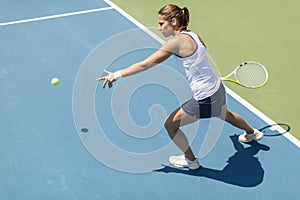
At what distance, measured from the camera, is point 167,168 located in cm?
563

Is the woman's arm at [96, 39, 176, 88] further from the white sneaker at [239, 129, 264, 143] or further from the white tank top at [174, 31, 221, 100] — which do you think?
the white sneaker at [239, 129, 264, 143]

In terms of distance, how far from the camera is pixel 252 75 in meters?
6.28

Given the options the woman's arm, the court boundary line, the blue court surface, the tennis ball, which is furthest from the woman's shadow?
the tennis ball

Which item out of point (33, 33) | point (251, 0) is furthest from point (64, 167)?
point (251, 0)

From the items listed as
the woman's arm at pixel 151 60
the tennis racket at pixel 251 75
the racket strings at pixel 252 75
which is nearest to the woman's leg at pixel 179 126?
the woman's arm at pixel 151 60

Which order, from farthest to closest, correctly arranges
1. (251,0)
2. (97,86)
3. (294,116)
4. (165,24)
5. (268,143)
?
(251,0), (97,86), (294,116), (268,143), (165,24)

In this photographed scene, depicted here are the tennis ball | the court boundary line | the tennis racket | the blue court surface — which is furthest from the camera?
the tennis ball

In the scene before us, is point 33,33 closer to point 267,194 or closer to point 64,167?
point 64,167

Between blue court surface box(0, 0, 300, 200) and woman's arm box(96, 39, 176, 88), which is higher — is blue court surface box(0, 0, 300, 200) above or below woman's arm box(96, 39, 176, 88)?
below

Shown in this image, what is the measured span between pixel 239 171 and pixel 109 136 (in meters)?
1.65

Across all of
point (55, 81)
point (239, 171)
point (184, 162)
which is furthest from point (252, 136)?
point (55, 81)

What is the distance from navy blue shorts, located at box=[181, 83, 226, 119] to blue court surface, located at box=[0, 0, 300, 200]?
73 centimetres

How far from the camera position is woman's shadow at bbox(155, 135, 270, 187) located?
17.9 feet

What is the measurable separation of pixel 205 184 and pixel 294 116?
1.86 m
